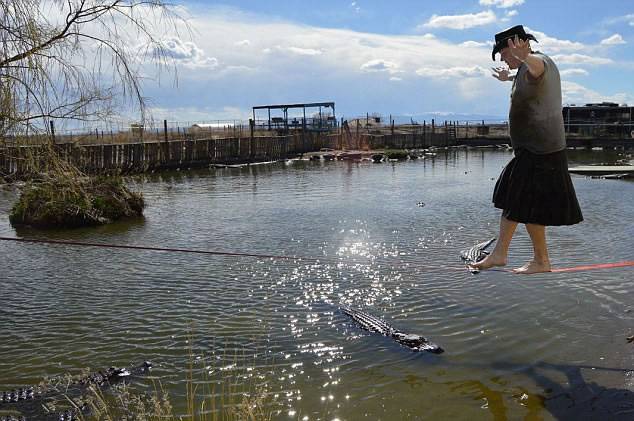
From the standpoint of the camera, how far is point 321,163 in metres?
42.5

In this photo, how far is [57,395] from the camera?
596 centimetres

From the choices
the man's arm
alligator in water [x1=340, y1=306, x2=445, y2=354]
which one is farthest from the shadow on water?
the man's arm

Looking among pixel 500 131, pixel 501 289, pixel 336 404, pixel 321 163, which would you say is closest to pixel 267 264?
pixel 501 289

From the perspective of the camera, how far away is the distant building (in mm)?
61350

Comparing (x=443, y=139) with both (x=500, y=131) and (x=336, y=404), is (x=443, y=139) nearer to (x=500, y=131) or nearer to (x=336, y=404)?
(x=500, y=131)

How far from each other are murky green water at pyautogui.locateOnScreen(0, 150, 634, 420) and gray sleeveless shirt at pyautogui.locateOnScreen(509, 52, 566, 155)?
85.4 inches

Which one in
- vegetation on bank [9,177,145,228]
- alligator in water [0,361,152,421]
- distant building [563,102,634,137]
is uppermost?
distant building [563,102,634,137]

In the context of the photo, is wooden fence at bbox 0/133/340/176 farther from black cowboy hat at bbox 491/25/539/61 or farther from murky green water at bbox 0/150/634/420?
Answer: black cowboy hat at bbox 491/25/539/61

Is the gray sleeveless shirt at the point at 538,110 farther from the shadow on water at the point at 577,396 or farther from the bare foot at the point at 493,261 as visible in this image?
the shadow on water at the point at 577,396

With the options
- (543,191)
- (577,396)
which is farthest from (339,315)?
(543,191)

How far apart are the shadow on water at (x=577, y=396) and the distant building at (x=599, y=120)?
60.9 meters

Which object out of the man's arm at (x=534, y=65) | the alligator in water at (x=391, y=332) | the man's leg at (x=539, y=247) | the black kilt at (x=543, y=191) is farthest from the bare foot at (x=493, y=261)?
the alligator in water at (x=391, y=332)

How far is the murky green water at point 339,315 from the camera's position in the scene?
6.07 m

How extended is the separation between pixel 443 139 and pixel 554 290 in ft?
194
